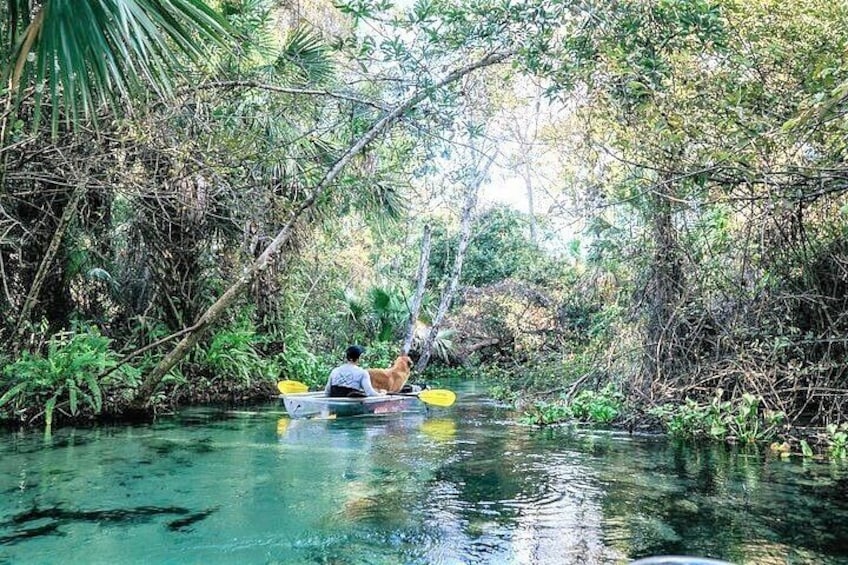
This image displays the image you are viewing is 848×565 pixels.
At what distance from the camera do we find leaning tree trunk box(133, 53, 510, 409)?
8.23 meters

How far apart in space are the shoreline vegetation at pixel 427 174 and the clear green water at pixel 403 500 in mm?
1174

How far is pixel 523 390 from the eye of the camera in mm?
12219

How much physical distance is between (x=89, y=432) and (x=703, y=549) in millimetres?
6703

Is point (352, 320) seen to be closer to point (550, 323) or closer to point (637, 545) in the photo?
point (550, 323)

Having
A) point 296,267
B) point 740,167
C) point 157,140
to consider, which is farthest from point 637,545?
point 296,267

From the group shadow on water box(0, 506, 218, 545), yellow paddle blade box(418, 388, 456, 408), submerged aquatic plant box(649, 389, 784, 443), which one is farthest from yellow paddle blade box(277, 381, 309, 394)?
shadow on water box(0, 506, 218, 545)

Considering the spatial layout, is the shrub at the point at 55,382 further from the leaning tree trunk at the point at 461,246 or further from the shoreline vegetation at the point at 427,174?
the leaning tree trunk at the point at 461,246

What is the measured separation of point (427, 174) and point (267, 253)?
2.79 m

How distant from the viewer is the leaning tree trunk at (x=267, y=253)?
324 inches

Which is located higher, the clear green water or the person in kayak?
the person in kayak

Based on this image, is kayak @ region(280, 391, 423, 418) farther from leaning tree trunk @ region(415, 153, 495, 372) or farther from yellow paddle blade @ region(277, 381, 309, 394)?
leaning tree trunk @ region(415, 153, 495, 372)

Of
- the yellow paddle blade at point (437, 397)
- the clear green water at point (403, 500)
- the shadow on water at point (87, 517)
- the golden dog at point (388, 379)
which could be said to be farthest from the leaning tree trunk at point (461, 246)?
the shadow on water at point (87, 517)

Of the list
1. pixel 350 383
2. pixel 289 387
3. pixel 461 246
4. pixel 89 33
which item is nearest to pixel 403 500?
pixel 89 33

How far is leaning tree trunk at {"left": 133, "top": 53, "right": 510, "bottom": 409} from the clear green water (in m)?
0.82
